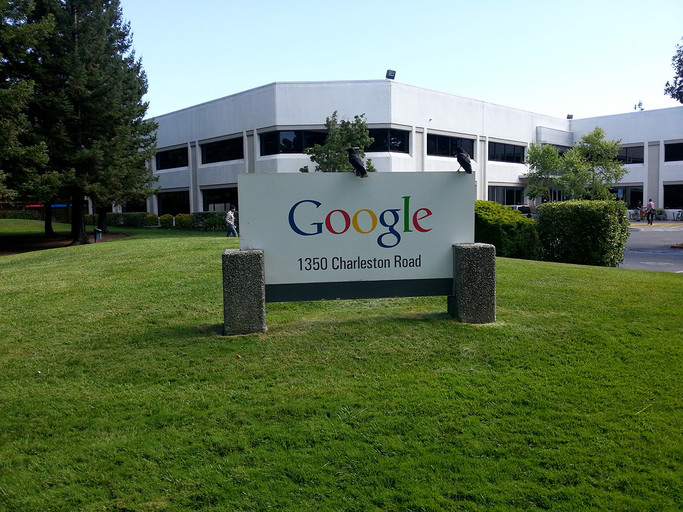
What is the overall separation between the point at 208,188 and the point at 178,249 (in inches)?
958

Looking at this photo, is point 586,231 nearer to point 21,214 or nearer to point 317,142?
point 317,142

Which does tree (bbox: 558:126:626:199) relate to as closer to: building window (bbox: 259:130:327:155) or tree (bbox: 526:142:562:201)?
tree (bbox: 526:142:562:201)

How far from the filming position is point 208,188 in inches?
1484

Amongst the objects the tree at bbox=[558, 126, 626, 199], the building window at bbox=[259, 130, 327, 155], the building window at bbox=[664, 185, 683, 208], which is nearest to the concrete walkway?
the tree at bbox=[558, 126, 626, 199]

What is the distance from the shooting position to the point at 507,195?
42219mm

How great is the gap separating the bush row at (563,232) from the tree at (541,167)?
26.2 metres

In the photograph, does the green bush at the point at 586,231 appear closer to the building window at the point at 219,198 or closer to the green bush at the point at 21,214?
the building window at the point at 219,198

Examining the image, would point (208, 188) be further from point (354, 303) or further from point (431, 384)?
point (431, 384)

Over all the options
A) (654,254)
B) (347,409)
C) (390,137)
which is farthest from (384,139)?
(347,409)

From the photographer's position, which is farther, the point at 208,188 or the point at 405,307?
the point at 208,188

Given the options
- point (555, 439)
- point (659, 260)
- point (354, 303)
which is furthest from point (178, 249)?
point (659, 260)

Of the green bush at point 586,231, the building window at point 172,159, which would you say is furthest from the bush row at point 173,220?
the green bush at point 586,231

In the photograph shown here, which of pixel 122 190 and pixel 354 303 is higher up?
pixel 122 190

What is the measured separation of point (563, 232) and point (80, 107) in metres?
20.9
